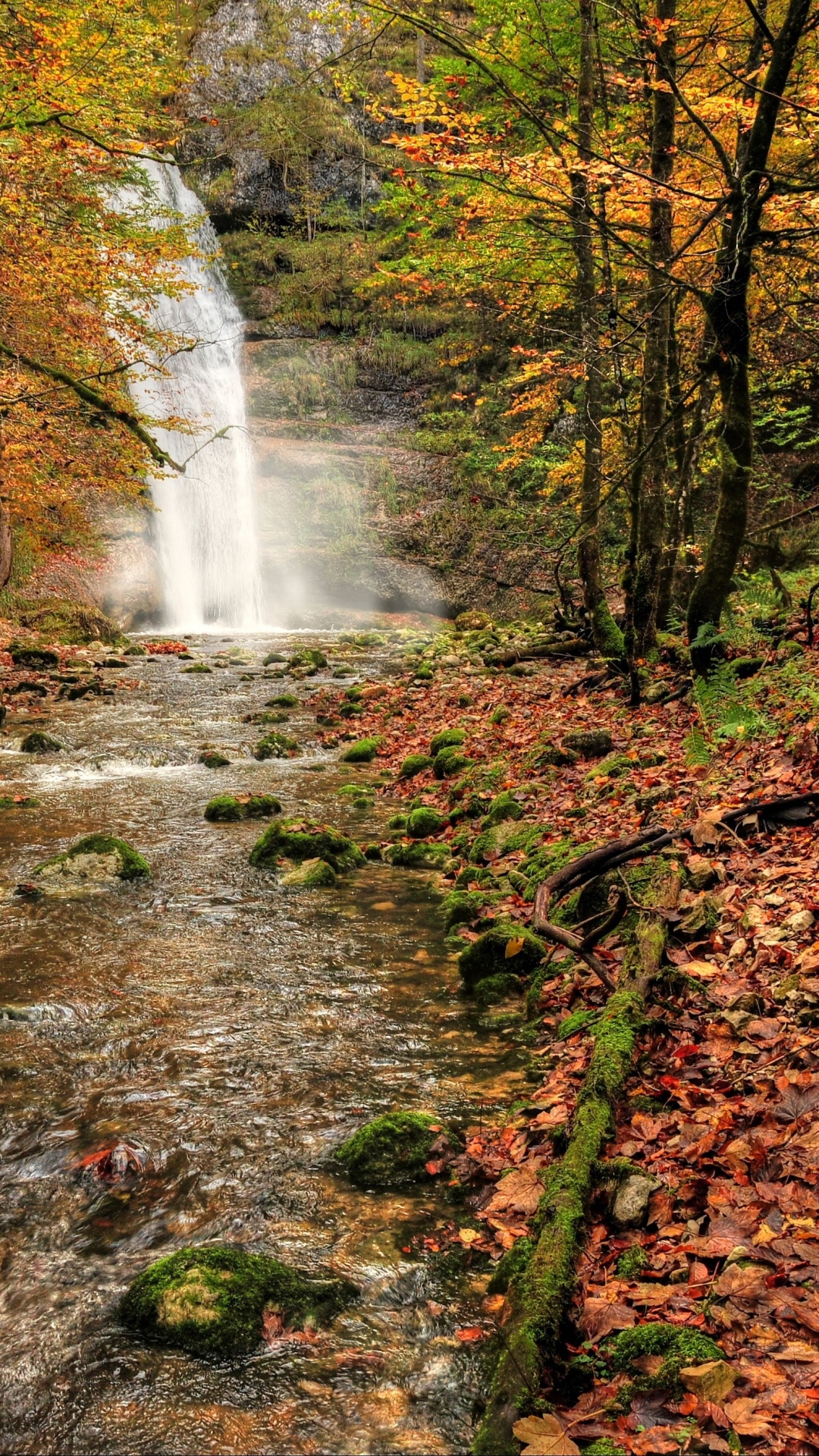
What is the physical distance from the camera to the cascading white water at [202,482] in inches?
1037

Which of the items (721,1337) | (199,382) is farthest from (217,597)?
(721,1337)

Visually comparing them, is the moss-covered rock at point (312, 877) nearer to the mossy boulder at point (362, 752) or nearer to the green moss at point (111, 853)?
the green moss at point (111, 853)

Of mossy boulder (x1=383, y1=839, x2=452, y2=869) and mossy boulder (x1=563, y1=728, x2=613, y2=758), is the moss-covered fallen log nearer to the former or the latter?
mossy boulder (x1=383, y1=839, x2=452, y2=869)

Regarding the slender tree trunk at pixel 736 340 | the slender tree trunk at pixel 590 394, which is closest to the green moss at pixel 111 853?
the slender tree trunk at pixel 736 340

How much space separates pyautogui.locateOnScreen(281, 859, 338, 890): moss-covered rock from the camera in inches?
251

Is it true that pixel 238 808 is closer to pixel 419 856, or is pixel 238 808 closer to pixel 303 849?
pixel 303 849

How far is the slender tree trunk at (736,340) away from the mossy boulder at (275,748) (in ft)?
17.8

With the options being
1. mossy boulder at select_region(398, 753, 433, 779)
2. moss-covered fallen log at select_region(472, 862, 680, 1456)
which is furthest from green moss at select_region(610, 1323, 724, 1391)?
mossy boulder at select_region(398, 753, 433, 779)

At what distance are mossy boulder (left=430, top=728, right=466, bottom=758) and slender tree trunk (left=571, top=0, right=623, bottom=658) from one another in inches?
79.5

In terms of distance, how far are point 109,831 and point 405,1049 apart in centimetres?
444

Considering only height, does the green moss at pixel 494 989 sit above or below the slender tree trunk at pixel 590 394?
below

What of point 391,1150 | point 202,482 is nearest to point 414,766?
point 391,1150

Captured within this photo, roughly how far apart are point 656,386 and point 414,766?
4.67 meters

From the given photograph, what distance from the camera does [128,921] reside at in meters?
5.69
